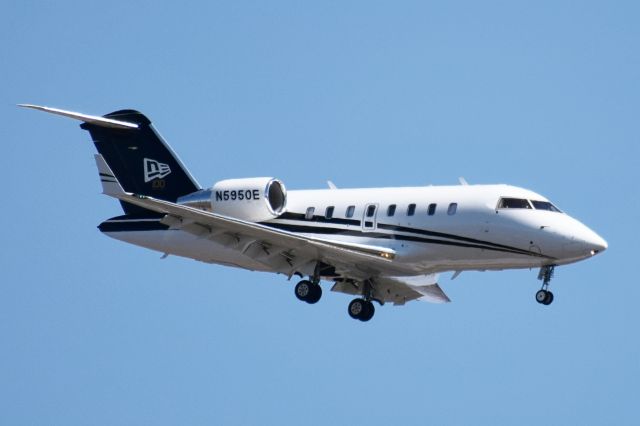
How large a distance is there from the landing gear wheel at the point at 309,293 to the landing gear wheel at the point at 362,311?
121 cm

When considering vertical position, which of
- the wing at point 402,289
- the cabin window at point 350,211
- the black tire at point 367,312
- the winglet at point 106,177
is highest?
the cabin window at point 350,211

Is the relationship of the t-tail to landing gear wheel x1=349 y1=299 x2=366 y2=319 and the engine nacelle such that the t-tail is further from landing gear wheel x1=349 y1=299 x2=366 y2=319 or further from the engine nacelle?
landing gear wheel x1=349 y1=299 x2=366 y2=319

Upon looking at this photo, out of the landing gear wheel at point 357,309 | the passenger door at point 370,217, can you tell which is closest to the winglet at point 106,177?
the passenger door at point 370,217

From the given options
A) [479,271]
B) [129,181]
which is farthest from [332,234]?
[129,181]

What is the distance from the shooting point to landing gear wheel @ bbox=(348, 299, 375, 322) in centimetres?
3369

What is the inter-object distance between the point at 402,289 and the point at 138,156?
24.8 feet

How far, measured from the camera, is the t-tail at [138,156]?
3578 cm

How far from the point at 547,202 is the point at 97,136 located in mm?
12048

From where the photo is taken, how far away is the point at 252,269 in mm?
34500

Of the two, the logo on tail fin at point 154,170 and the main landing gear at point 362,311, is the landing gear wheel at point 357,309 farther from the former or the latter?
the logo on tail fin at point 154,170

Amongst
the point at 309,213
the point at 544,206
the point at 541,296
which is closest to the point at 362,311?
the point at 309,213

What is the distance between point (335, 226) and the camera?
33.2 metres

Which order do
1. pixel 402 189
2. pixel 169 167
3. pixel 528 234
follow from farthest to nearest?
pixel 169 167
pixel 402 189
pixel 528 234

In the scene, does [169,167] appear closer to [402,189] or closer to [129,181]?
[129,181]
